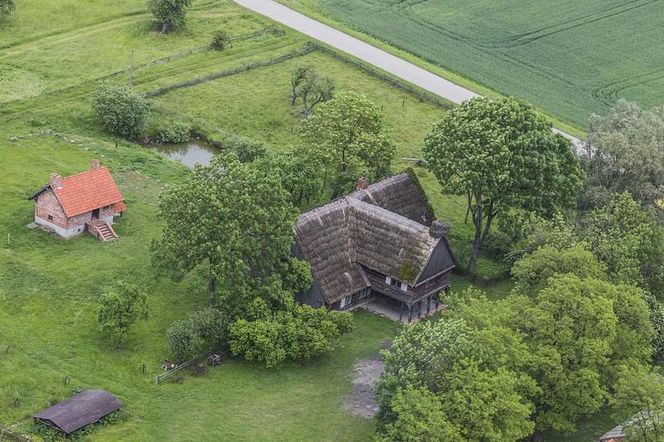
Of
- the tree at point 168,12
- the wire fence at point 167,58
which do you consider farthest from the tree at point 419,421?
the tree at point 168,12

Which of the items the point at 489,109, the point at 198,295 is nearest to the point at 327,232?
the point at 198,295

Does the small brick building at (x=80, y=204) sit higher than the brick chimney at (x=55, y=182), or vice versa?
the brick chimney at (x=55, y=182)

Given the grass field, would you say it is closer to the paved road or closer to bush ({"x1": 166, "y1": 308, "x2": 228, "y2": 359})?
bush ({"x1": 166, "y1": 308, "x2": 228, "y2": 359})

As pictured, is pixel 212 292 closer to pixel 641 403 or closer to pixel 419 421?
pixel 419 421

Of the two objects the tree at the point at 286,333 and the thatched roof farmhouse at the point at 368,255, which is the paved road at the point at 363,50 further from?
the tree at the point at 286,333

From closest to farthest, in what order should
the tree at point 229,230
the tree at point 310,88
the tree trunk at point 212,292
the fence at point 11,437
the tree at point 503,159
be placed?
1. the fence at point 11,437
2. the tree at point 229,230
3. the tree trunk at point 212,292
4. the tree at point 503,159
5. the tree at point 310,88

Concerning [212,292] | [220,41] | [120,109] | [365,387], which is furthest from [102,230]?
[220,41]

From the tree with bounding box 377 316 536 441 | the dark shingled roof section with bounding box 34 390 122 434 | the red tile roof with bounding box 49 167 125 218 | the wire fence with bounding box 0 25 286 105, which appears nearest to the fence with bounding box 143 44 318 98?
the wire fence with bounding box 0 25 286 105
